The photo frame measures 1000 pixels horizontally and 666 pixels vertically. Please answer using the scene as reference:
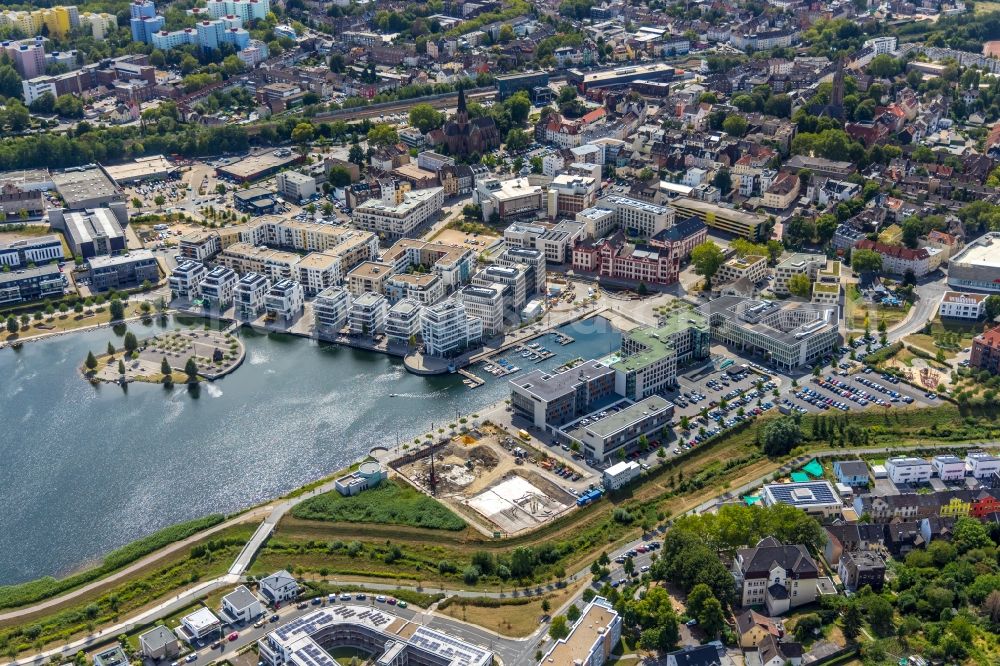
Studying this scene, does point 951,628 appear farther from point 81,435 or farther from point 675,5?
point 675,5

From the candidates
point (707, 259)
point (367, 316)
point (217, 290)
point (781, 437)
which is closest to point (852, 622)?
point (781, 437)

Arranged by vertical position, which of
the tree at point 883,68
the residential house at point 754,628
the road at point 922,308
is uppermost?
the tree at point 883,68

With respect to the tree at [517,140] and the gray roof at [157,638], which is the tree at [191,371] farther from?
the tree at [517,140]

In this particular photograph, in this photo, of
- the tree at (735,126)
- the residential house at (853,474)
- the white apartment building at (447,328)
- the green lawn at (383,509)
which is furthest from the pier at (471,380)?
the tree at (735,126)

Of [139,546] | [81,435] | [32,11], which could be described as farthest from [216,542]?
[32,11]

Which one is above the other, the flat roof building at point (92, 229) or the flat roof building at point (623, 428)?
the flat roof building at point (92, 229)

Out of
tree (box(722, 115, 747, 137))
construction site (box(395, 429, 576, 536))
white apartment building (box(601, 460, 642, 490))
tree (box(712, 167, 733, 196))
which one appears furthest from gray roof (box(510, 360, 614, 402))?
tree (box(722, 115, 747, 137))
